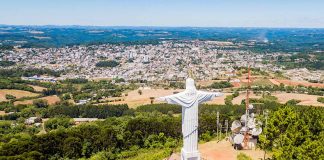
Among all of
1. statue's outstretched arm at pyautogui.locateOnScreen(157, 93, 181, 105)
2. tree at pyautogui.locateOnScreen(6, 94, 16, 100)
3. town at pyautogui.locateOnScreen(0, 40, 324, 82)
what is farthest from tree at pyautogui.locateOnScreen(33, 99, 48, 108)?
statue's outstretched arm at pyautogui.locateOnScreen(157, 93, 181, 105)

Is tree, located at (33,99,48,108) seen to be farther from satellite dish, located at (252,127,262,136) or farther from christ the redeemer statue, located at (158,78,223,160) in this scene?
christ the redeemer statue, located at (158,78,223,160)

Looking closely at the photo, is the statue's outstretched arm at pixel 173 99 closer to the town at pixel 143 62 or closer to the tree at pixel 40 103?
the tree at pixel 40 103

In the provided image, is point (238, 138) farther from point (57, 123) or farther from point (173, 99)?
point (57, 123)

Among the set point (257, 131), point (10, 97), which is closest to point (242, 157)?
point (257, 131)

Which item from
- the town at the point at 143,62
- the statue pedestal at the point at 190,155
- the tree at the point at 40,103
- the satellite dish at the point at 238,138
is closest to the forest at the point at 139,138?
the satellite dish at the point at 238,138

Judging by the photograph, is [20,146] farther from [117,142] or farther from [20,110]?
[20,110]

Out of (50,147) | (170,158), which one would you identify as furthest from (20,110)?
(170,158)
